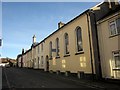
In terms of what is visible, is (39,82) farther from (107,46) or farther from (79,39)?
(79,39)

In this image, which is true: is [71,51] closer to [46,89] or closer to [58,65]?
[58,65]

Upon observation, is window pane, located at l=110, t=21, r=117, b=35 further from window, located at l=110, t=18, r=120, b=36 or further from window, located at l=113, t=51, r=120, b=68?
window, located at l=113, t=51, r=120, b=68

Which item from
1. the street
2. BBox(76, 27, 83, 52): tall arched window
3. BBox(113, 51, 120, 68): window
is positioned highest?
BBox(76, 27, 83, 52): tall arched window

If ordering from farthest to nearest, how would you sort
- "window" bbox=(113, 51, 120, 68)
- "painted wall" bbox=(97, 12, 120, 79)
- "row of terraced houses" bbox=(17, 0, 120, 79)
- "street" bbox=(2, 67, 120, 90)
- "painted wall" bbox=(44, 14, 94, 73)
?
"painted wall" bbox=(44, 14, 94, 73)
"row of terraced houses" bbox=(17, 0, 120, 79)
"painted wall" bbox=(97, 12, 120, 79)
"window" bbox=(113, 51, 120, 68)
"street" bbox=(2, 67, 120, 90)

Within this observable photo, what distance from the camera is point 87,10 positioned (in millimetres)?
18125

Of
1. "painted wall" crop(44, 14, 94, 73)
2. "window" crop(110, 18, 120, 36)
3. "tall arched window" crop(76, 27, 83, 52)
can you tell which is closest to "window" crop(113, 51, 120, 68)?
"window" crop(110, 18, 120, 36)

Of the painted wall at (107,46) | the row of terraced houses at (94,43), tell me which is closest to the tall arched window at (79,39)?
the row of terraced houses at (94,43)

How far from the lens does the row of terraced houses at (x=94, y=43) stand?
50.6 feet

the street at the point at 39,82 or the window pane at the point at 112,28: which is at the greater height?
the window pane at the point at 112,28

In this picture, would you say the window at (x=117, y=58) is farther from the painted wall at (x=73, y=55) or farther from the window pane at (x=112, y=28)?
the painted wall at (x=73, y=55)

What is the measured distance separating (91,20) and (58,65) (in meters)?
10.4

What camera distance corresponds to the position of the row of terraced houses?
607 inches

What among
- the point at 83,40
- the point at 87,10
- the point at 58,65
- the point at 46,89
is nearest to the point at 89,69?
the point at 83,40

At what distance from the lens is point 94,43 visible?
1750cm
